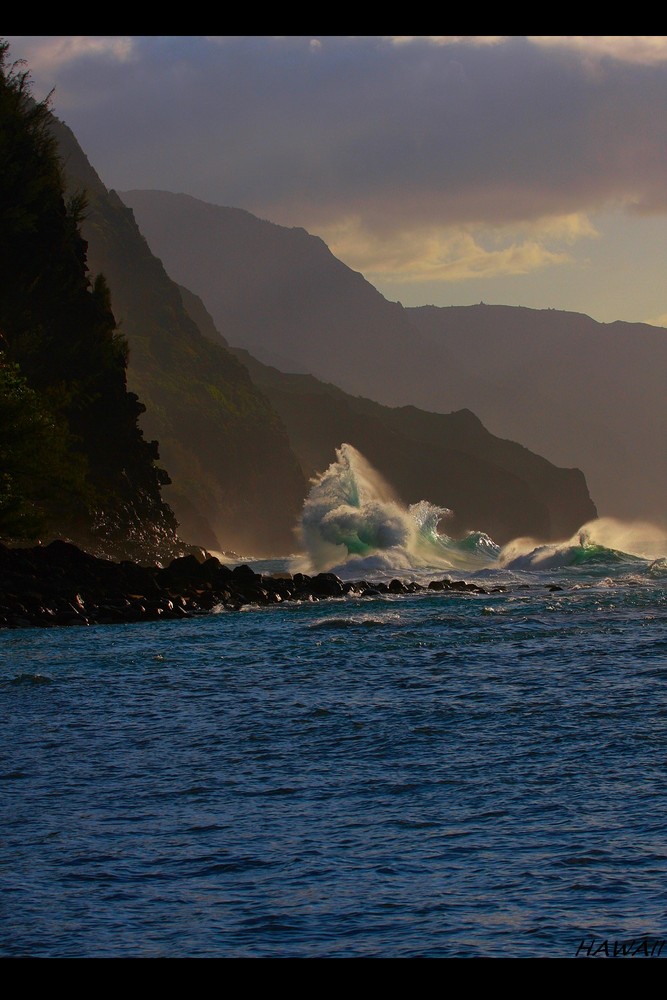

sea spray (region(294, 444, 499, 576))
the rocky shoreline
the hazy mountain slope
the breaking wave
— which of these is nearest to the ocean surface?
the rocky shoreline

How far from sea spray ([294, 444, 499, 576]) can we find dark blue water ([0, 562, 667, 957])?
4535cm

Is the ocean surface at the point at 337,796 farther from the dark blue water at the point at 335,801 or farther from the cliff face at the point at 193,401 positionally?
the cliff face at the point at 193,401

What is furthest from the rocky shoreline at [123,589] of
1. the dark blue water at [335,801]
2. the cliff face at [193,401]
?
the cliff face at [193,401]

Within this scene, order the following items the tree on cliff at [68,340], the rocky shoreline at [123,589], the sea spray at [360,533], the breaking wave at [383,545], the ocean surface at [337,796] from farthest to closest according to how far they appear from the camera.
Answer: the sea spray at [360,533]
the breaking wave at [383,545]
the tree on cliff at [68,340]
the rocky shoreline at [123,589]
the ocean surface at [337,796]

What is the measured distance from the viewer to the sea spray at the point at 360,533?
6875 cm

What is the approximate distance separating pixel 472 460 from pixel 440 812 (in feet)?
603

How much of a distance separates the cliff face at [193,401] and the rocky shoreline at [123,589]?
98456 mm

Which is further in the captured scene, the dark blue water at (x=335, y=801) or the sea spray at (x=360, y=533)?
the sea spray at (x=360, y=533)

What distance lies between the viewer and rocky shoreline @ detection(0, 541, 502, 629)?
3070 centimetres

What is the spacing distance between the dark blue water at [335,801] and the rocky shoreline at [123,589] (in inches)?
322

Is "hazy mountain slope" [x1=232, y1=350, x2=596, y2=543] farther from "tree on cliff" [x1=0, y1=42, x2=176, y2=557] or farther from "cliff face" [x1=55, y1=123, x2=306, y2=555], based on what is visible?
"tree on cliff" [x1=0, y1=42, x2=176, y2=557]

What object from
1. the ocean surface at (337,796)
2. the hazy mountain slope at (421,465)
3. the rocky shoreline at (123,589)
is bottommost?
the ocean surface at (337,796)

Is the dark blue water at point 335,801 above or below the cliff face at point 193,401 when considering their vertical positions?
below

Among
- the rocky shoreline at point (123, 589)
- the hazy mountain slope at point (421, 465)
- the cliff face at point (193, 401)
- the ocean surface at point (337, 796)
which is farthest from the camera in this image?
the hazy mountain slope at point (421, 465)
